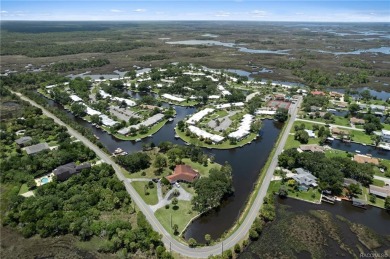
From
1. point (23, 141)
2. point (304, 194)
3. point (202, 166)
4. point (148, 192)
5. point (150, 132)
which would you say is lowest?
point (304, 194)

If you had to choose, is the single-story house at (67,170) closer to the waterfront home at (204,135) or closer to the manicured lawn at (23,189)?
the manicured lawn at (23,189)

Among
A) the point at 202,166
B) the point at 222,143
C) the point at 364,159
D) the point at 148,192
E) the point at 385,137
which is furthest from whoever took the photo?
the point at 385,137

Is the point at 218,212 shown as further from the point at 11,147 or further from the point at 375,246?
the point at 11,147

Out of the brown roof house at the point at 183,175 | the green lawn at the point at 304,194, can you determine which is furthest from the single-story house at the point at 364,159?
the brown roof house at the point at 183,175

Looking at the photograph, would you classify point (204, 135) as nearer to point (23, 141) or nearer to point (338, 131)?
point (338, 131)

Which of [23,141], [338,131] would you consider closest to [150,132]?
[23,141]

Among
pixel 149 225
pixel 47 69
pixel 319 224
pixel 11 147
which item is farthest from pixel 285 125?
pixel 47 69

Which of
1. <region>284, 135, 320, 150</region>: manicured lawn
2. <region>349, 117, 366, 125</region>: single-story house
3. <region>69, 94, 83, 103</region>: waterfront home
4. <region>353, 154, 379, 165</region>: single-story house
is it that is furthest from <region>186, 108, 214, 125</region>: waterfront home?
<region>69, 94, 83, 103</region>: waterfront home
